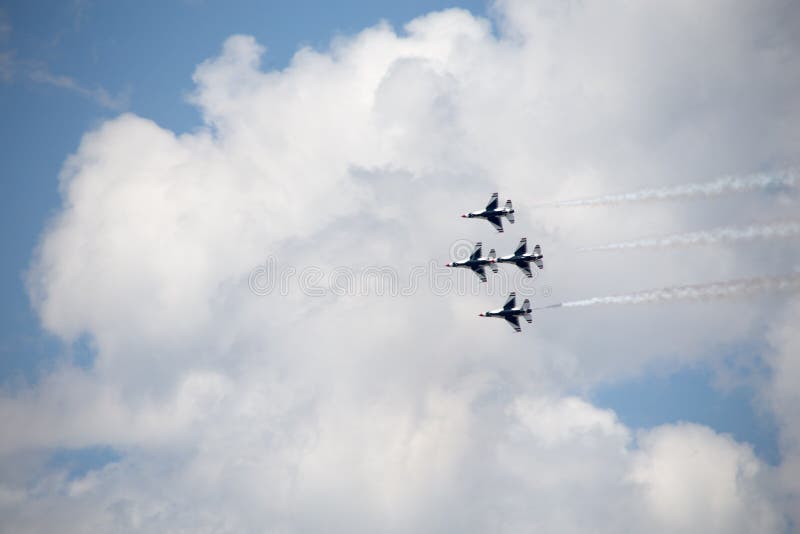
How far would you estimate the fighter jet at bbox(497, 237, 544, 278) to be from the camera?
9762cm

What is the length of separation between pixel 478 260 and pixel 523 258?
23.1 feet

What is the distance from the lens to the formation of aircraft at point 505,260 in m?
98.7

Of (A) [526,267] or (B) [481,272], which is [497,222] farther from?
(A) [526,267]

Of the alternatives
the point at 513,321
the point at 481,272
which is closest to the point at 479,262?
the point at 481,272

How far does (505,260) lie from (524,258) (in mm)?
2958

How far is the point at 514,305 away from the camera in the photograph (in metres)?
101

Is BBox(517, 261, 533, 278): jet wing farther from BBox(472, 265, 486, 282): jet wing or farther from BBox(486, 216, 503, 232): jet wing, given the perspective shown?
BBox(486, 216, 503, 232): jet wing

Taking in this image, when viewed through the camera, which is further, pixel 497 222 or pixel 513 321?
pixel 497 222

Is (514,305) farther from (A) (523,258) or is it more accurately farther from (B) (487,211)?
(B) (487,211)

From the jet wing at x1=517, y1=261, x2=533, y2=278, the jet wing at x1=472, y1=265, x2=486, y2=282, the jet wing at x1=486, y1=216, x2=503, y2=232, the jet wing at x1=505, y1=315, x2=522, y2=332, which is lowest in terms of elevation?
the jet wing at x1=505, y1=315, x2=522, y2=332

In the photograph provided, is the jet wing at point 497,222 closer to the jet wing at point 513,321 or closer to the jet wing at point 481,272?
the jet wing at point 481,272

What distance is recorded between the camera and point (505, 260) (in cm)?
10025

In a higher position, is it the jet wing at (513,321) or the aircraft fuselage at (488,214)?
the aircraft fuselage at (488,214)

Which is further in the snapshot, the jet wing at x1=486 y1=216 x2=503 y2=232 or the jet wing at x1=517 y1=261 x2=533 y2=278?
the jet wing at x1=486 y1=216 x2=503 y2=232
